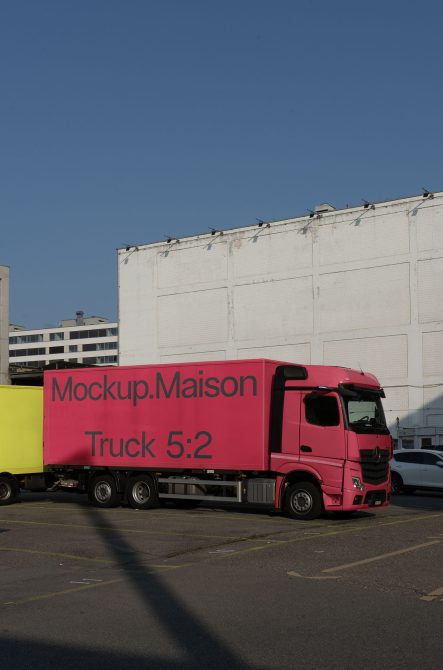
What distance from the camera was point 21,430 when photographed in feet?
80.7

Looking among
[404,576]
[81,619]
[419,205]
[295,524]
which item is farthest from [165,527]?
[419,205]

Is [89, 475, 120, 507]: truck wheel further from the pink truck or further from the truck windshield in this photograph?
the truck windshield

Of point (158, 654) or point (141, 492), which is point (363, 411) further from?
point (158, 654)

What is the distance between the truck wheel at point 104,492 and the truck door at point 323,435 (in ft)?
18.3

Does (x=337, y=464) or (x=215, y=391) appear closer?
(x=337, y=464)

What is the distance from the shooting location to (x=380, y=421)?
21141mm

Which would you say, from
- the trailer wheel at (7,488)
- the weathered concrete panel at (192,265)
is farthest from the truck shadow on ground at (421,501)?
the weathered concrete panel at (192,265)

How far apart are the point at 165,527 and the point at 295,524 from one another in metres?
2.77

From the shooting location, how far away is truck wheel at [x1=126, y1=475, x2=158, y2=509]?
886 inches

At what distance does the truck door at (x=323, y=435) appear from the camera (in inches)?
773

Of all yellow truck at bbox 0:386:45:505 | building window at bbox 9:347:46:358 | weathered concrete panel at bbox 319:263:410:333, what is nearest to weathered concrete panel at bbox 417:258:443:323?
weathered concrete panel at bbox 319:263:410:333

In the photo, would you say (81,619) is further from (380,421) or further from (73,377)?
(73,377)

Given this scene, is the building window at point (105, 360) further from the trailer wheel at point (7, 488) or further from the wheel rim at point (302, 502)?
the wheel rim at point (302, 502)

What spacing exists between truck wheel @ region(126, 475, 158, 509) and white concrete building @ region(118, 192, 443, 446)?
36250mm
